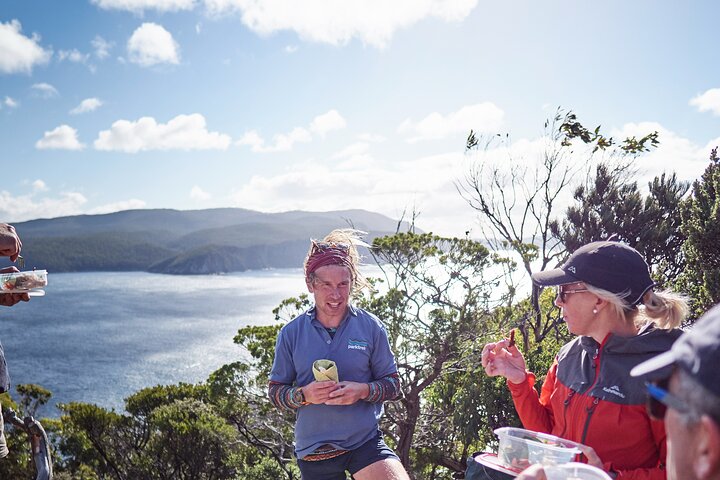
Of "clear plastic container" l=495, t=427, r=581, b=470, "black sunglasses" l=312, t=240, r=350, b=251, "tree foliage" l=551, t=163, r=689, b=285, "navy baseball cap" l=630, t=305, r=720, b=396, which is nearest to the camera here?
"navy baseball cap" l=630, t=305, r=720, b=396

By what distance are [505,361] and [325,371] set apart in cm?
88

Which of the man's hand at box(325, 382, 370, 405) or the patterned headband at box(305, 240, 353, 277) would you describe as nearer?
the man's hand at box(325, 382, 370, 405)

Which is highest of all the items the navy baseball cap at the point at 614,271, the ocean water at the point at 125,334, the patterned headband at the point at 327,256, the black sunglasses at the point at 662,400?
the patterned headband at the point at 327,256

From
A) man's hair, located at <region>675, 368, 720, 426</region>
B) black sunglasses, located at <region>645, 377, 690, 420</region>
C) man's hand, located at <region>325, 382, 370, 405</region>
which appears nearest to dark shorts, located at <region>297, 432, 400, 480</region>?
man's hand, located at <region>325, 382, 370, 405</region>

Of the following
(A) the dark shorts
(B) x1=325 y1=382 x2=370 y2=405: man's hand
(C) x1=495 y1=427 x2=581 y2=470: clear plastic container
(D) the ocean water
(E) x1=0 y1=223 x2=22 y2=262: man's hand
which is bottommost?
(D) the ocean water

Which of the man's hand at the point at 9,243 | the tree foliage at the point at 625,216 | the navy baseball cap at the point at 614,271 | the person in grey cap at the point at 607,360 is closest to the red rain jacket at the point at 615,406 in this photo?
the person in grey cap at the point at 607,360

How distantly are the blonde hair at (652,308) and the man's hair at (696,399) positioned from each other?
1.36 metres

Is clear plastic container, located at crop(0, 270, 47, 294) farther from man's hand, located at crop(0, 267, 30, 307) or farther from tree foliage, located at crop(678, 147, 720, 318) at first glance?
tree foliage, located at crop(678, 147, 720, 318)

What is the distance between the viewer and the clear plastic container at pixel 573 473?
114 cm

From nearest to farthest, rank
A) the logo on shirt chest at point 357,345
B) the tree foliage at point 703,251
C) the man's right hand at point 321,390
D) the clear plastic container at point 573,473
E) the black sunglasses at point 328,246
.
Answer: the clear plastic container at point 573,473, the man's right hand at point 321,390, the logo on shirt chest at point 357,345, the black sunglasses at point 328,246, the tree foliage at point 703,251

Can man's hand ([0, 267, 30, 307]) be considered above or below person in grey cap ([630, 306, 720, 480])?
above

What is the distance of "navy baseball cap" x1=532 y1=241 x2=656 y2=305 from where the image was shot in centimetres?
203

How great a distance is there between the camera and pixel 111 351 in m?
57.5

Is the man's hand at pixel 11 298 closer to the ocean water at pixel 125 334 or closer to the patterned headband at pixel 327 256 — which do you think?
the patterned headband at pixel 327 256
